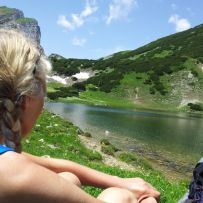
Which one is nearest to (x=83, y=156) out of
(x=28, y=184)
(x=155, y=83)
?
(x=28, y=184)

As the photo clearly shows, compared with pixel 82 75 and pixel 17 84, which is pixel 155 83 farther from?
pixel 17 84

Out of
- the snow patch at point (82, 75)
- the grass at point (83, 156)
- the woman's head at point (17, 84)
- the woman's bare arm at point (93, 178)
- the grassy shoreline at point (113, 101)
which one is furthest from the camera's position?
the snow patch at point (82, 75)

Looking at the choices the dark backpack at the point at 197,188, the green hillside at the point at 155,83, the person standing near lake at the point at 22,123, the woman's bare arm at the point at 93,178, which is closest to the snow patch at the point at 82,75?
the green hillside at the point at 155,83

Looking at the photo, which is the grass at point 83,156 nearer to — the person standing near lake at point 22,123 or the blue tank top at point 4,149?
the person standing near lake at point 22,123

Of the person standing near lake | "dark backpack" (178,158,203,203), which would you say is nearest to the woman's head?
the person standing near lake

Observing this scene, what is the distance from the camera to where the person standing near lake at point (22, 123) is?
2945mm

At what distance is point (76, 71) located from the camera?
182000 millimetres

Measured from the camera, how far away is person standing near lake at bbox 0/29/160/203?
9.66 feet

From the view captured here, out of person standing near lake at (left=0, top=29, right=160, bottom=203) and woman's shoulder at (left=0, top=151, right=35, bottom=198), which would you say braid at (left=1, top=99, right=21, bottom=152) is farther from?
woman's shoulder at (left=0, top=151, right=35, bottom=198)

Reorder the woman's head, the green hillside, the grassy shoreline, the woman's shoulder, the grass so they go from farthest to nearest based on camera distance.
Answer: the green hillside, the grassy shoreline, the grass, the woman's head, the woman's shoulder

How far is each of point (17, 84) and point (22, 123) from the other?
14.5 inches

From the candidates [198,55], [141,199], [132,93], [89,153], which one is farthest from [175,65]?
[141,199]

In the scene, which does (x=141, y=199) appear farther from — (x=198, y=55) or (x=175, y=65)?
(x=198, y=55)

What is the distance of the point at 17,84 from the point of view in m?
3.35
